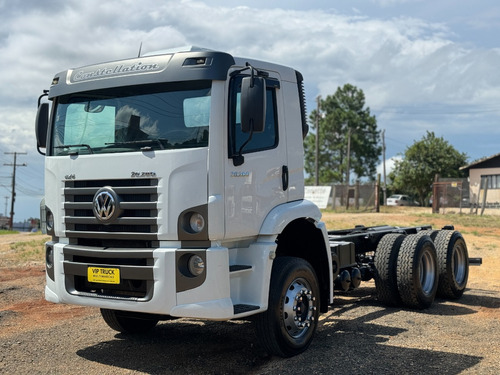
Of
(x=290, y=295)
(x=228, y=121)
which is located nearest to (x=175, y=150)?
(x=228, y=121)

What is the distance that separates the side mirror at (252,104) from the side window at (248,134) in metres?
0.30

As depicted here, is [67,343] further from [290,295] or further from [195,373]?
[290,295]

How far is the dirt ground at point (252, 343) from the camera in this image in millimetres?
A: 5945

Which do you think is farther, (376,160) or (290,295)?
(376,160)

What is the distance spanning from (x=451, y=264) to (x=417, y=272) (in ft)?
4.65

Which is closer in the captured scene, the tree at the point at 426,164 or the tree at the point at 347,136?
the tree at the point at 426,164

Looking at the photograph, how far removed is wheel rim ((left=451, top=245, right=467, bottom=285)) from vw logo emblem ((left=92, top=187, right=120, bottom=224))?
646 cm

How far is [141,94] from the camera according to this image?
589 cm

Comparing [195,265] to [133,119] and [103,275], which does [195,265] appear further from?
[133,119]

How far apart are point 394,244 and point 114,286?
15.2ft

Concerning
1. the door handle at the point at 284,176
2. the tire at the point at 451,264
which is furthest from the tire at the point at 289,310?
the tire at the point at 451,264

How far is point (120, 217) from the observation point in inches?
224

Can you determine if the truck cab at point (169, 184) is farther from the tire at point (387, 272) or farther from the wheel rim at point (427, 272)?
the wheel rim at point (427, 272)

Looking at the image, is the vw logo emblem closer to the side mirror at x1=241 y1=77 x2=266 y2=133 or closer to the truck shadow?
the side mirror at x1=241 y1=77 x2=266 y2=133
